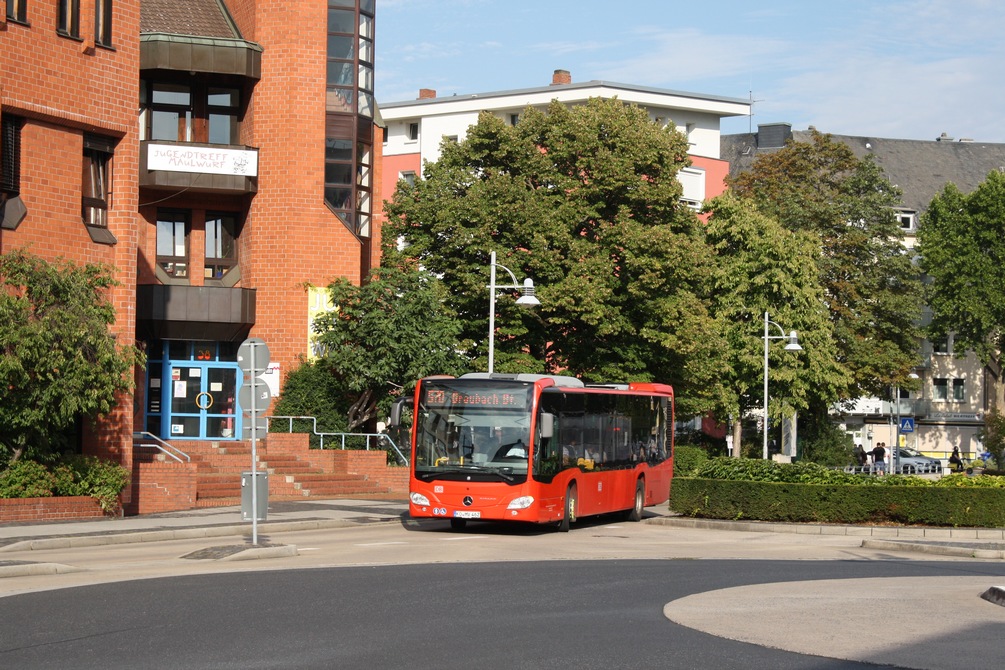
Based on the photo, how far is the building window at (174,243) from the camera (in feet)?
142

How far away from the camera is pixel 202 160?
40.9 m

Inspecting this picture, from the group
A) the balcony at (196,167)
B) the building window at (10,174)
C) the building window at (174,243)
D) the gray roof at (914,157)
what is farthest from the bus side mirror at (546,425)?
the gray roof at (914,157)

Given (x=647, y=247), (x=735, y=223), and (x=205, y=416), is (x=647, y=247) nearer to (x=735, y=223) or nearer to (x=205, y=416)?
(x=205, y=416)

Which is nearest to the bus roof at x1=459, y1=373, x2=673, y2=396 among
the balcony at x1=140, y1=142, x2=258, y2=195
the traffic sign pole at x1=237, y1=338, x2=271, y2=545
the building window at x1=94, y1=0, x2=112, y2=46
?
the traffic sign pole at x1=237, y1=338, x2=271, y2=545

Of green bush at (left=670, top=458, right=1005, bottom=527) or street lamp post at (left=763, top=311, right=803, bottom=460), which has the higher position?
street lamp post at (left=763, top=311, right=803, bottom=460)

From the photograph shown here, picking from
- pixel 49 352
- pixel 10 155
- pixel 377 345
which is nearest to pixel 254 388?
pixel 49 352

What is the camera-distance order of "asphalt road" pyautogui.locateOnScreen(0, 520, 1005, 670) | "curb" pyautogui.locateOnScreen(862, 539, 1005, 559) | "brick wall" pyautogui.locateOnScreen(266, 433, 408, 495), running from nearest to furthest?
1. "asphalt road" pyautogui.locateOnScreen(0, 520, 1005, 670)
2. "curb" pyautogui.locateOnScreen(862, 539, 1005, 559)
3. "brick wall" pyautogui.locateOnScreen(266, 433, 408, 495)

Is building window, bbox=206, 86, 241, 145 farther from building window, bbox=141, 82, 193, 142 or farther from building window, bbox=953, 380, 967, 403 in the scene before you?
building window, bbox=953, 380, 967, 403

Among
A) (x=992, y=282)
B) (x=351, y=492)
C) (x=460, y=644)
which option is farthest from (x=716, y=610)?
(x=992, y=282)

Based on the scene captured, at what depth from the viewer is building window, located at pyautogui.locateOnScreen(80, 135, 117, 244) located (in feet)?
97.6

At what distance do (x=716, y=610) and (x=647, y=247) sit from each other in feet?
99.7

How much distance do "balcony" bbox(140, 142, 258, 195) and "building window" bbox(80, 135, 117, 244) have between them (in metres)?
10.4

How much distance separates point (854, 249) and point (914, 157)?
29043 millimetres

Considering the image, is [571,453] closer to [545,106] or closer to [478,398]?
[478,398]
